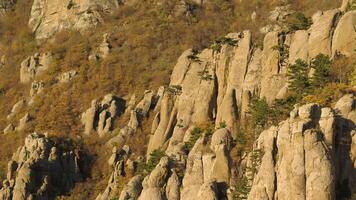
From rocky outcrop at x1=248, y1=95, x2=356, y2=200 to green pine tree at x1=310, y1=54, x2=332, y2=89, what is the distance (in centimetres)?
1030

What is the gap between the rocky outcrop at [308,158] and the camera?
51.9 metres

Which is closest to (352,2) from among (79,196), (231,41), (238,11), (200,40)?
(231,41)

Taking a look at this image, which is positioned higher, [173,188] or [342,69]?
[342,69]

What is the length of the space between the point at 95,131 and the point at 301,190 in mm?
55830

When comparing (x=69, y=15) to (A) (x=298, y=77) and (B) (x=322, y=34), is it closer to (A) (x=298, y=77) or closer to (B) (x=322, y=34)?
(B) (x=322, y=34)

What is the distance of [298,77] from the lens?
6806 cm

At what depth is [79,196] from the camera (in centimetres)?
9200

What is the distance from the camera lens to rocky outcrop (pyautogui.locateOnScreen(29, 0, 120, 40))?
477ft

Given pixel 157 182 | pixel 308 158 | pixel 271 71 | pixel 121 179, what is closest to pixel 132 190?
pixel 157 182

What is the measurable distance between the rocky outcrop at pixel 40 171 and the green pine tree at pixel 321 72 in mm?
36595

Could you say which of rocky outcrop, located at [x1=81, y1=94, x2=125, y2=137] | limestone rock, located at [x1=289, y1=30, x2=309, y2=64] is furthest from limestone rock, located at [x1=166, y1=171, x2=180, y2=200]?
rocky outcrop, located at [x1=81, y1=94, x2=125, y2=137]

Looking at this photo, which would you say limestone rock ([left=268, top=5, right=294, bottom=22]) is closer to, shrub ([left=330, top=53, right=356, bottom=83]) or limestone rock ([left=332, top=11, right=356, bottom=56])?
limestone rock ([left=332, top=11, right=356, bottom=56])

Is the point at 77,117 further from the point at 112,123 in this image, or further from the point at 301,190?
the point at 301,190

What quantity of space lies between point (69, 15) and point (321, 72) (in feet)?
291
